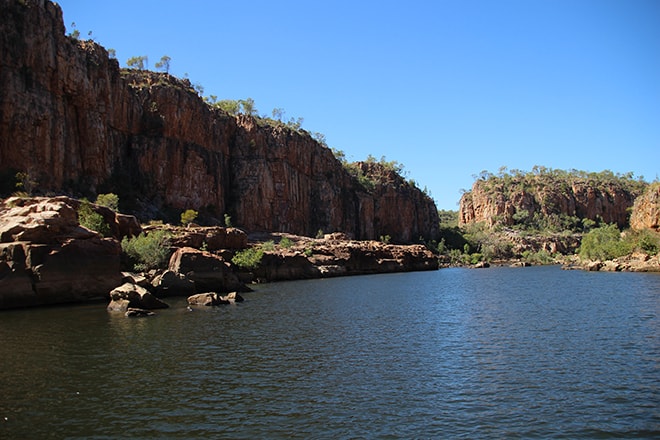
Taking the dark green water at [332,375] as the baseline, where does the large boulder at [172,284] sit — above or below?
above

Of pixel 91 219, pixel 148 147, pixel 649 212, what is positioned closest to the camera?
pixel 91 219

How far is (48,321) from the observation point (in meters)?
31.7

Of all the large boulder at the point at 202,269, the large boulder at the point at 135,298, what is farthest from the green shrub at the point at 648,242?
the large boulder at the point at 135,298

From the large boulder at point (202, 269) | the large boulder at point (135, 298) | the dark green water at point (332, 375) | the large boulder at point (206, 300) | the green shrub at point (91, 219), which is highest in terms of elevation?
the green shrub at point (91, 219)

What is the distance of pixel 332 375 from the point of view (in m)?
19.5

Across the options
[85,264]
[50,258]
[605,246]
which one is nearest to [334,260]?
[605,246]

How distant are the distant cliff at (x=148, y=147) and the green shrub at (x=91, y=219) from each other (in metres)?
24.5

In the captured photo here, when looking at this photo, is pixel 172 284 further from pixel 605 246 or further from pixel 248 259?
pixel 605 246

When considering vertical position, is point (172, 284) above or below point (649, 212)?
below

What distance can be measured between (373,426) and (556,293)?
3991cm

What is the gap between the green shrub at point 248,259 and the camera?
68.2 metres

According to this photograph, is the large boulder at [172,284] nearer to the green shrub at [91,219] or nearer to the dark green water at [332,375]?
the green shrub at [91,219]

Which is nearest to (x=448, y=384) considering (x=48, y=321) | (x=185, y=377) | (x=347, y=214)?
(x=185, y=377)

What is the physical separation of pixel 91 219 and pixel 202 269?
11737 millimetres
